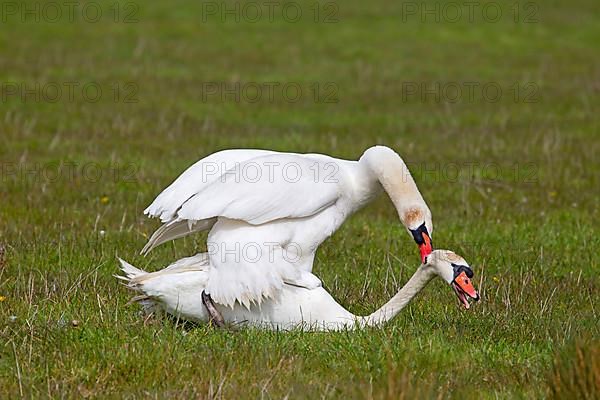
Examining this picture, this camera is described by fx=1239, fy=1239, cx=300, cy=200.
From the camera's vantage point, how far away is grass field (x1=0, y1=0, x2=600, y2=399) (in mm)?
5938

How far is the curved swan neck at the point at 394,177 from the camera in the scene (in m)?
6.93

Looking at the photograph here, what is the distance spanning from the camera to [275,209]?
6.83 meters

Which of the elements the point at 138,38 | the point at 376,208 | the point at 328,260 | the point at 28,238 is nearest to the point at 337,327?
the point at 328,260

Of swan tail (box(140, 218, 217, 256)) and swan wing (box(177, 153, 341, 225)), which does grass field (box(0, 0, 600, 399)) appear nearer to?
swan tail (box(140, 218, 217, 256))

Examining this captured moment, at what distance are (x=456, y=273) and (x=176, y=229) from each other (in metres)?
1.76

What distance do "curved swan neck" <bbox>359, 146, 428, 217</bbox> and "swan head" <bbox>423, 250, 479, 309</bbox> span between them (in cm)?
39

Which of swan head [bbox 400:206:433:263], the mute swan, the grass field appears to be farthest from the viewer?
swan head [bbox 400:206:433:263]

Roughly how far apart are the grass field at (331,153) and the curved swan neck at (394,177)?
2.23ft

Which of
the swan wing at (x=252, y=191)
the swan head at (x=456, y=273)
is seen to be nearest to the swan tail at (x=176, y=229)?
the swan wing at (x=252, y=191)

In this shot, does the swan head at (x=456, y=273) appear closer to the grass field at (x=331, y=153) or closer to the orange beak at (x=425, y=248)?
the orange beak at (x=425, y=248)

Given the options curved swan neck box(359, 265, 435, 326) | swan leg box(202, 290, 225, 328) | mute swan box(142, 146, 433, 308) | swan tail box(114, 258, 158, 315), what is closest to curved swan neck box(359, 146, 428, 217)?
mute swan box(142, 146, 433, 308)

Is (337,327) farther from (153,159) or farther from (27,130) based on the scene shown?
(27,130)

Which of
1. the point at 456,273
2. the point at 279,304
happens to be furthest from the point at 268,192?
the point at 456,273

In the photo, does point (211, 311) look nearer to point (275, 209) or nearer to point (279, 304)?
point (279, 304)
